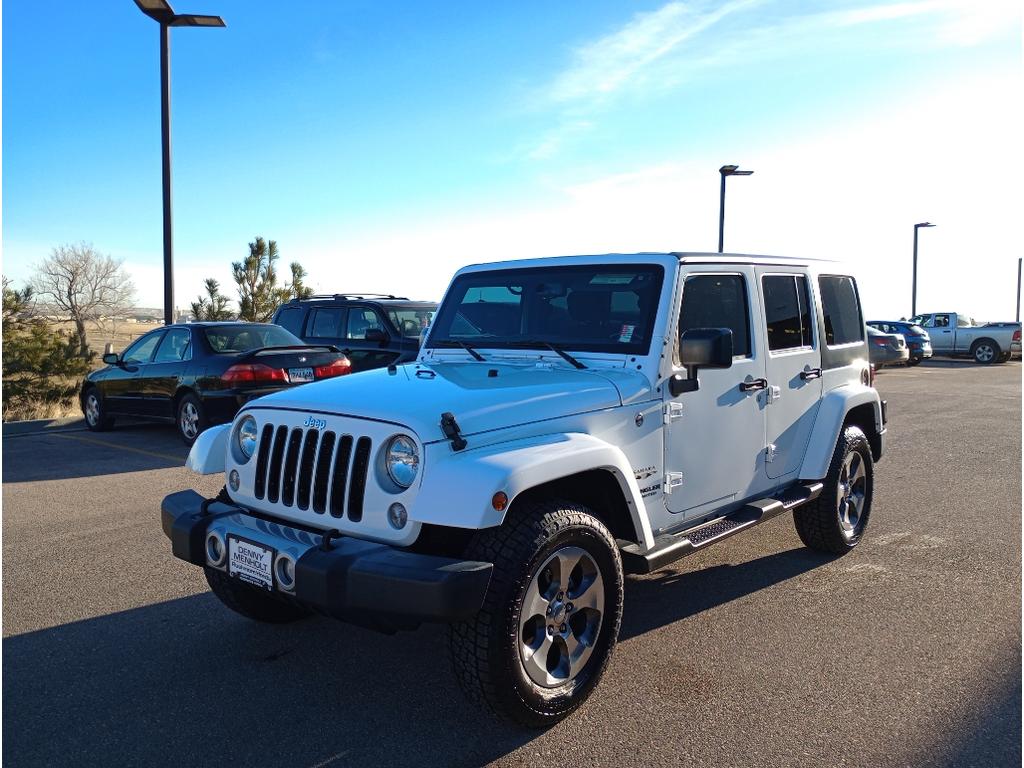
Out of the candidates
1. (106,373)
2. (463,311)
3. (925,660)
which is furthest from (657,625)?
(106,373)

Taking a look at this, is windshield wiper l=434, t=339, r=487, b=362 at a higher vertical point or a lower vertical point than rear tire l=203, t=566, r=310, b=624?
higher

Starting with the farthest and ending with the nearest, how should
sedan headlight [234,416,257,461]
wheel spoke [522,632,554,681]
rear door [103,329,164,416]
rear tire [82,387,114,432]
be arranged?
rear tire [82,387,114,432]
rear door [103,329,164,416]
sedan headlight [234,416,257,461]
wheel spoke [522,632,554,681]

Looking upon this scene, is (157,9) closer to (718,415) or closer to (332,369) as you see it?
(332,369)

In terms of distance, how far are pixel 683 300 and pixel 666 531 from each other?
3.80 feet

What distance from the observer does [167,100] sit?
13.1 metres

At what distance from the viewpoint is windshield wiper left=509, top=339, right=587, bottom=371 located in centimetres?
423

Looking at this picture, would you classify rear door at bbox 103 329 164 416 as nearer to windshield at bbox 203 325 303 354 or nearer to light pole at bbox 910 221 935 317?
windshield at bbox 203 325 303 354

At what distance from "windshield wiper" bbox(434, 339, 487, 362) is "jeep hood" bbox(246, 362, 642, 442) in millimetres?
320

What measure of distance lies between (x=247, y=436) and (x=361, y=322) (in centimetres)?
814

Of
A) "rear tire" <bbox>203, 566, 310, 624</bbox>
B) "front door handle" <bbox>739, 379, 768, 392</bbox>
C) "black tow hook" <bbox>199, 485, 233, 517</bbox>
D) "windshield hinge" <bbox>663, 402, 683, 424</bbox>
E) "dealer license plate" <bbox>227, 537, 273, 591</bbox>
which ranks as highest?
"front door handle" <bbox>739, 379, 768, 392</bbox>

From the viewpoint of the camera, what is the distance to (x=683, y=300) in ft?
14.3

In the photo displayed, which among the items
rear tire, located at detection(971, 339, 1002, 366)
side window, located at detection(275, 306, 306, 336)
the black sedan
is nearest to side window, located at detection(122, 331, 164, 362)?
the black sedan

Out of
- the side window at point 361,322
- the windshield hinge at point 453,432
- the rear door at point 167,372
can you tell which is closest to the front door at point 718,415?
the windshield hinge at point 453,432

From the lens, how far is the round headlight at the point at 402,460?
326cm
